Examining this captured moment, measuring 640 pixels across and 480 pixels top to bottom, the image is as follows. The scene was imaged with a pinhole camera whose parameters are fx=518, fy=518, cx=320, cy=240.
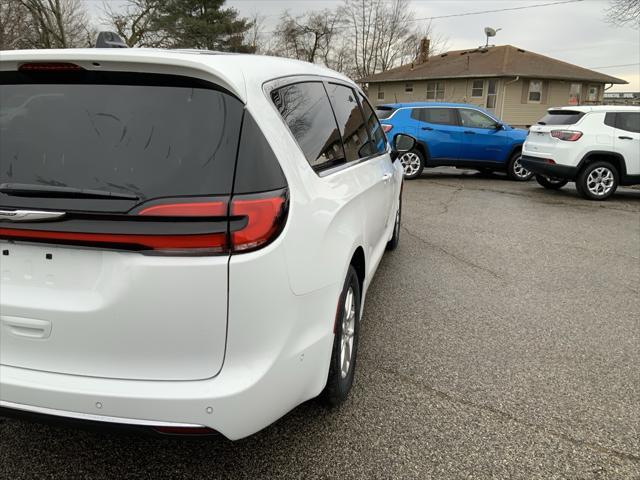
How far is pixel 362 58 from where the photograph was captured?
50281mm

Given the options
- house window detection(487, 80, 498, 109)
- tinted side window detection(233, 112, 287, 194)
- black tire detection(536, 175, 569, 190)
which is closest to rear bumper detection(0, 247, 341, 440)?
tinted side window detection(233, 112, 287, 194)

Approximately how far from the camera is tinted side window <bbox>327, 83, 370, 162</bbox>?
3.04 meters

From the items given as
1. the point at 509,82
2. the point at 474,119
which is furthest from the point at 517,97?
the point at 474,119

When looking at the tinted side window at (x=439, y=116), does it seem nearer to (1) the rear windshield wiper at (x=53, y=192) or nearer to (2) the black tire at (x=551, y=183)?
(2) the black tire at (x=551, y=183)

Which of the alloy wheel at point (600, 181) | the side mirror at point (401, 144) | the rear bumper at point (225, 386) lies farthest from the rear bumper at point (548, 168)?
the rear bumper at point (225, 386)

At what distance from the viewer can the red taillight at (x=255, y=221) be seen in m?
1.73

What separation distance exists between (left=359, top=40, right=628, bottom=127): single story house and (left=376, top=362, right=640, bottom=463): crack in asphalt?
101ft

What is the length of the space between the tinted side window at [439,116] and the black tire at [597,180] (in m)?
3.27

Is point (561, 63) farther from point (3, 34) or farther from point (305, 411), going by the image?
point (305, 411)

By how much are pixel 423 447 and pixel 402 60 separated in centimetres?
5139

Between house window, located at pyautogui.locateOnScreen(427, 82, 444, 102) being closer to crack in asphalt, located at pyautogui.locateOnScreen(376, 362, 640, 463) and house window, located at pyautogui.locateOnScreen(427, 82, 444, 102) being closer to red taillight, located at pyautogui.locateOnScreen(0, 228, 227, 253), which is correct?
crack in asphalt, located at pyautogui.locateOnScreen(376, 362, 640, 463)

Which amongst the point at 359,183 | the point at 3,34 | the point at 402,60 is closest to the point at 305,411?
the point at 359,183

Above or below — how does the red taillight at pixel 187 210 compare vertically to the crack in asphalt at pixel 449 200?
above

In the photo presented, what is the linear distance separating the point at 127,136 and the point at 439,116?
1110 centimetres
